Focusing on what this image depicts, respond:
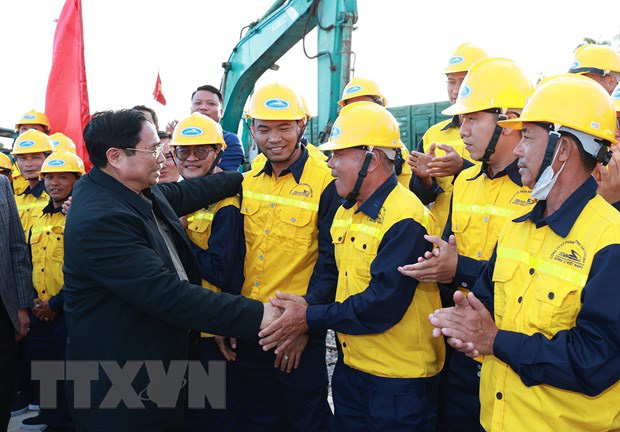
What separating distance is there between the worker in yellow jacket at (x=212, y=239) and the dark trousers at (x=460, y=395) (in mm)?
1480

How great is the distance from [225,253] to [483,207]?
1692mm

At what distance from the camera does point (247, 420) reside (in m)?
3.71

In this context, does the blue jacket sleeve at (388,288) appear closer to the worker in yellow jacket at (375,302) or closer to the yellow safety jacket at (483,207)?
the worker in yellow jacket at (375,302)

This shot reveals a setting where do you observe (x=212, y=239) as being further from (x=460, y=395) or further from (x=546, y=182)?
(x=546, y=182)

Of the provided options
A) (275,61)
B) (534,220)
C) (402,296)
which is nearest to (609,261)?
(534,220)

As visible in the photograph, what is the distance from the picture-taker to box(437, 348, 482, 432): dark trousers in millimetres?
2848

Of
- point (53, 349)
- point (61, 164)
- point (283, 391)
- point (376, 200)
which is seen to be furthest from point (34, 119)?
point (376, 200)

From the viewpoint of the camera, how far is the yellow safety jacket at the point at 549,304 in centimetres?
187

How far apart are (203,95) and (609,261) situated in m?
4.68

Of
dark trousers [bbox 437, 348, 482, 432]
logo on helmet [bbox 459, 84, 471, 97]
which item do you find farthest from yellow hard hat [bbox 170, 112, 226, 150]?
dark trousers [bbox 437, 348, 482, 432]

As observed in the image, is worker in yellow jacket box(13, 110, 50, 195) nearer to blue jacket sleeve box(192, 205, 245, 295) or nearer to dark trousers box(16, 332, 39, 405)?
dark trousers box(16, 332, 39, 405)

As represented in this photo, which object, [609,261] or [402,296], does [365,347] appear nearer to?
[402,296]

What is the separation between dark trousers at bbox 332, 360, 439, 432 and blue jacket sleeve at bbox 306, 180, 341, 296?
698mm

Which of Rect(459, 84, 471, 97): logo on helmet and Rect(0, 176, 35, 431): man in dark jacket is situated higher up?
Rect(459, 84, 471, 97): logo on helmet
